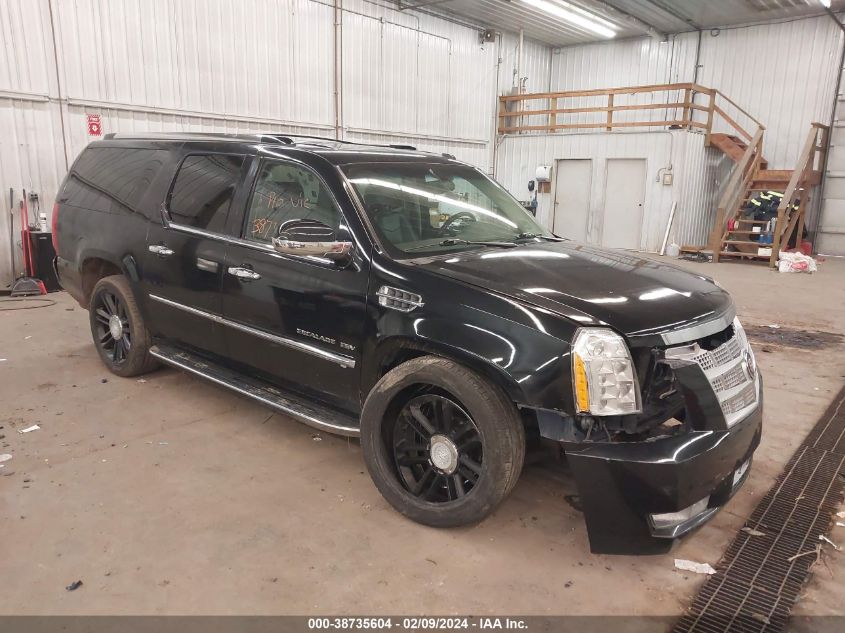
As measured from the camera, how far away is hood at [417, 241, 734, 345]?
233 centimetres

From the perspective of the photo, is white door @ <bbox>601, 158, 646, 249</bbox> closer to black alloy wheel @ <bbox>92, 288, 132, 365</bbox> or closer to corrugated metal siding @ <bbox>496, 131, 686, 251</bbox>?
corrugated metal siding @ <bbox>496, 131, 686, 251</bbox>

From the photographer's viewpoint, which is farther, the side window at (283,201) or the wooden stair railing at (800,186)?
the wooden stair railing at (800,186)

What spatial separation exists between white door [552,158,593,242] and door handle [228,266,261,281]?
1245 cm

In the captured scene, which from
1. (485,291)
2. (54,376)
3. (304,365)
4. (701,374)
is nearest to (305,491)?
(304,365)

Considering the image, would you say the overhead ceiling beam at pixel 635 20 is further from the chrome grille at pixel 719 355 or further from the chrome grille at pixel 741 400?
the chrome grille at pixel 741 400

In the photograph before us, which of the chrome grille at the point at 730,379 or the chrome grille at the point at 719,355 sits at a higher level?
the chrome grille at the point at 719,355

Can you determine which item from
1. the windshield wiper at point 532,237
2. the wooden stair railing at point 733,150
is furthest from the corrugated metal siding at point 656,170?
the windshield wiper at point 532,237

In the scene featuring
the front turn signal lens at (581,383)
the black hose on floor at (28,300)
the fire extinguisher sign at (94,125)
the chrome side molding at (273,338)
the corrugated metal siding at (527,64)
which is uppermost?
the corrugated metal siding at (527,64)

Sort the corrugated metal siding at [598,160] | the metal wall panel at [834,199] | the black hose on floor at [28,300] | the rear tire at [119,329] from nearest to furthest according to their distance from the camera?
the rear tire at [119,329] → the black hose on floor at [28,300] → the corrugated metal siding at [598,160] → the metal wall panel at [834,199]

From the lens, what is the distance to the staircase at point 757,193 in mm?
11789

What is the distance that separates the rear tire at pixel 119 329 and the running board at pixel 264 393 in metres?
0.21

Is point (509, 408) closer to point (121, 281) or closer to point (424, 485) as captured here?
point (424, 485)

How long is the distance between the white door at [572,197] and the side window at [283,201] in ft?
40.4

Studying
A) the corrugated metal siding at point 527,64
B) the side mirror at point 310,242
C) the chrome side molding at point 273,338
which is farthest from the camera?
the corrugated metal siding at point 527,64
